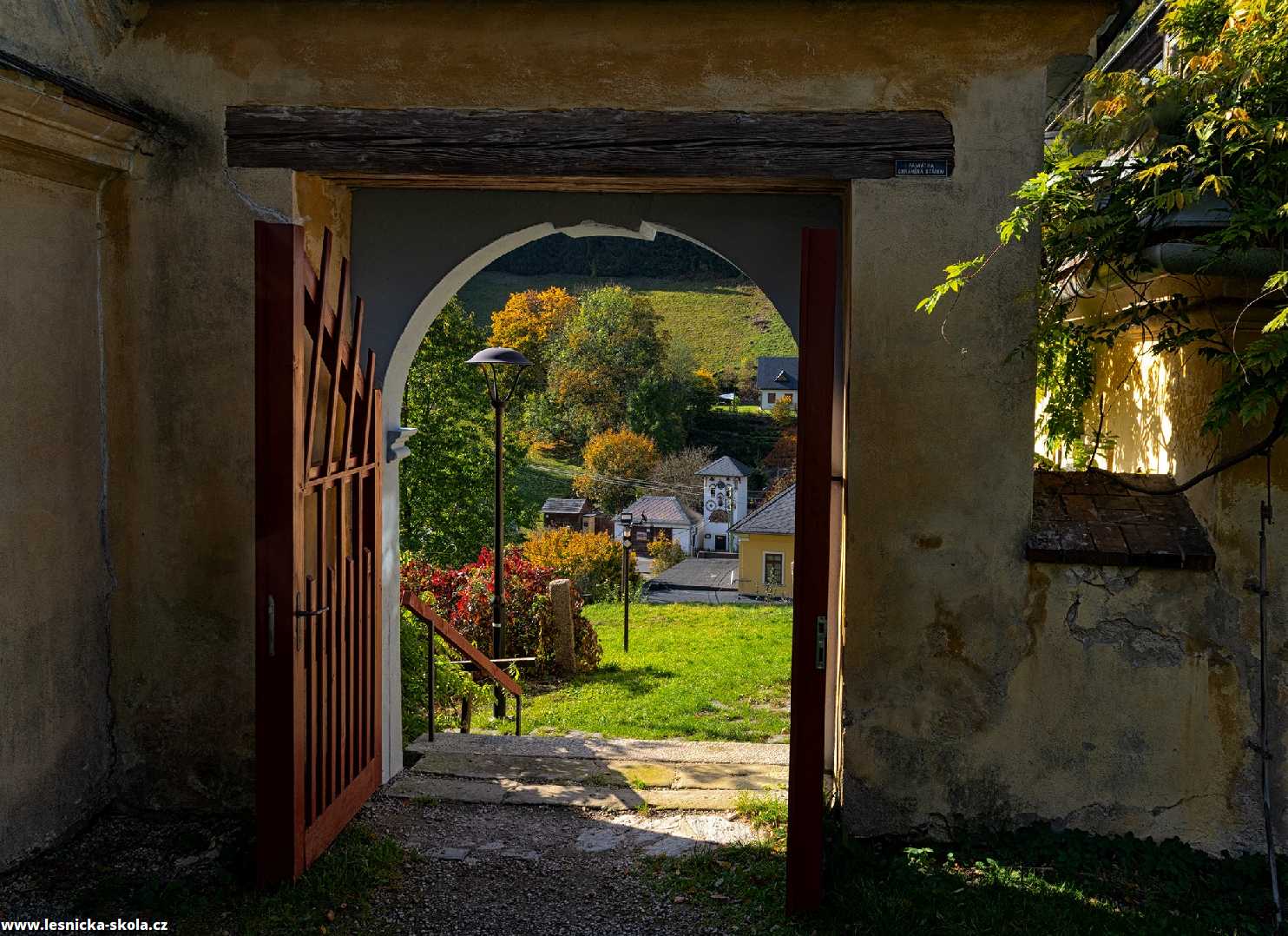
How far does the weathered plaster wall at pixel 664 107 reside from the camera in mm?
4324

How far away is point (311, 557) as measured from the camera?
4137 millimetres

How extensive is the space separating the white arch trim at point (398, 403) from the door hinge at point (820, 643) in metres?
2.05

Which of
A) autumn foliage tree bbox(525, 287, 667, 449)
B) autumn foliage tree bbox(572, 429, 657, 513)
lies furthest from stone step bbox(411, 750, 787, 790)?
autumn foliage tree bbox(525, 287, 667, 449)

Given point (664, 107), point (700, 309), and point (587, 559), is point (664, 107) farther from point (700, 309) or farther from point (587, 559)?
point (700, 309)

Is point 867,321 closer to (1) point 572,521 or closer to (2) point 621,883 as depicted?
(2) point 621,883

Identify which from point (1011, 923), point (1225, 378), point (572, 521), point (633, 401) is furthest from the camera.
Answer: point (633, 401)

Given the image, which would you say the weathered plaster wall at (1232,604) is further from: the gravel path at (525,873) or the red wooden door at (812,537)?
the gravel path at (525,873)

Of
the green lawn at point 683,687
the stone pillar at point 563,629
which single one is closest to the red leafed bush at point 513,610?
the stone pillar at point 563,629

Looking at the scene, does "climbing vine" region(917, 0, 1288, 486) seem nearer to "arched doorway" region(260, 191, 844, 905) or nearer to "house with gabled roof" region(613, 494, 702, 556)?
"arched doorway" region(260, 191, 844, 905)

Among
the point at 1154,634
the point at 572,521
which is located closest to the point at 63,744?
the point at 1154,634

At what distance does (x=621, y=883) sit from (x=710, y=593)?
27577 mm

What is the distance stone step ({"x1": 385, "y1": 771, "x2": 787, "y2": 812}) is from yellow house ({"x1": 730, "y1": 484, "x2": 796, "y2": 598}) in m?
25.1

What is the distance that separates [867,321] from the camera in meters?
4.41

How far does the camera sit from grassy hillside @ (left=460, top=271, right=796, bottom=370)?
185 feet
